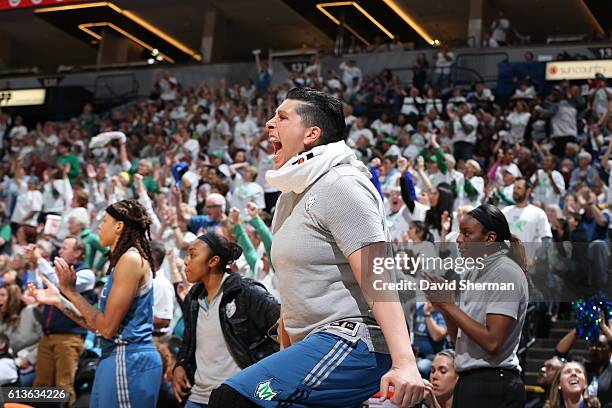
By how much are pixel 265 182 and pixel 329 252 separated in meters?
10.8

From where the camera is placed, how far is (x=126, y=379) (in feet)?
13.9

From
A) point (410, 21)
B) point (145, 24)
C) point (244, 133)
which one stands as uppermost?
point (410, 21)

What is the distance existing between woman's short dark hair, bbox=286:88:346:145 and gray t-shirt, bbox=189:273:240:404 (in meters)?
2.04

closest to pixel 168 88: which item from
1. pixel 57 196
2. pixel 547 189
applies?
pixel 57 196

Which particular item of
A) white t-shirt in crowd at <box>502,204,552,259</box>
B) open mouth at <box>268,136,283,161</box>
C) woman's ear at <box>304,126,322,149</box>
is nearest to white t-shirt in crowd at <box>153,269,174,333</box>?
white t-shirt in crowd at <box>502,204,552,259</box>

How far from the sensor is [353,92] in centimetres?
1784

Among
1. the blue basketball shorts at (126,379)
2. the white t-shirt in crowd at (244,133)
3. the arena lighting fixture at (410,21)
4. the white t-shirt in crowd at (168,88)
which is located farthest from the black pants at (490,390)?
the arena lighting fixture at (410,21)

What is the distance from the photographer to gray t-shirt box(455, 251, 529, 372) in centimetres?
400

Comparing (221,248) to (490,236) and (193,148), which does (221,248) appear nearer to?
(490,236)

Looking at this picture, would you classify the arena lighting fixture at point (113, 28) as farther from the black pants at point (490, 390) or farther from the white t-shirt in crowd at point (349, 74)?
the black pants at point (490, 390)

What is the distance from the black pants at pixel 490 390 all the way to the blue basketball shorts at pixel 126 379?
1.43 meters

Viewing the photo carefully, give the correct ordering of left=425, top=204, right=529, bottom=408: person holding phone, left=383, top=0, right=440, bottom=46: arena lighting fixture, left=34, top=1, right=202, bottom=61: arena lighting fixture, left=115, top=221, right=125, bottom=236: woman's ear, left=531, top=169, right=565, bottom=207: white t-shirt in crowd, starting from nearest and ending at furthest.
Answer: left=425, top=204, right=529, bottom=408: person holding phone < left=115, top=221, right=125, bottom=236: woman's ear < left=531, top=169, right=565, bottom=207: white t-shirt in crowd < left=383, top=0, right=440, bottom=46: arena lighting fixture < left=34, top=1, right=202, bottom=61: arena lighting fixture

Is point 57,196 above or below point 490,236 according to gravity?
above

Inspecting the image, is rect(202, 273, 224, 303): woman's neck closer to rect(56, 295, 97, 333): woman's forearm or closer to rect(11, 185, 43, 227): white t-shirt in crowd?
rect(56, 295, 97, 333): woman's forearm
